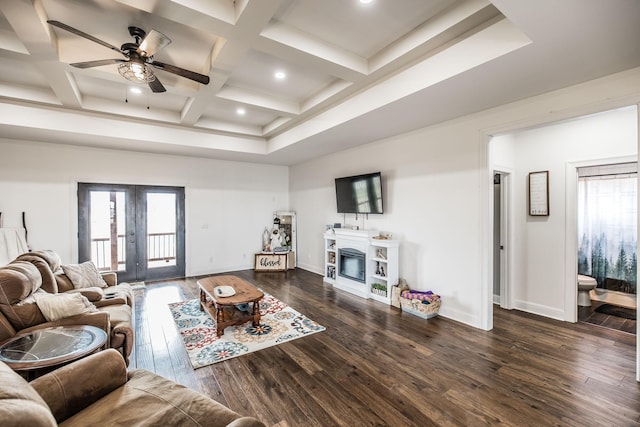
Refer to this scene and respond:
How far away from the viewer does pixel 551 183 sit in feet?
13.4

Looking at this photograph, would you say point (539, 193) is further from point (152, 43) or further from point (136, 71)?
point (136, 71)

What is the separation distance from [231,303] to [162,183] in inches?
161

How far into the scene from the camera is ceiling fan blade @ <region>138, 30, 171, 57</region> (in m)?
2.35

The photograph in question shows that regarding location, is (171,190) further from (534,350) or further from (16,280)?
(534,350)

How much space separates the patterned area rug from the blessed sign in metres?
2.55

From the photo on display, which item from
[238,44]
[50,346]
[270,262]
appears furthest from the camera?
[270,262]

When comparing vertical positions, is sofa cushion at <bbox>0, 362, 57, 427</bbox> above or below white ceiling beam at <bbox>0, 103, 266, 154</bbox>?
below

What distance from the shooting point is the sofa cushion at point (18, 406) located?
92cm

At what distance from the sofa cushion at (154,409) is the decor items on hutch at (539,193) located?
182 inches

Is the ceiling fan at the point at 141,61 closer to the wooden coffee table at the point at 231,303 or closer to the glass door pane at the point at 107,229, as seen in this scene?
the wooden coffee table at the point at 231,303

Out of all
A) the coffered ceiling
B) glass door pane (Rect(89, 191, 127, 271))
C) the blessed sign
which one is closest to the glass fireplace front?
the blessed sign

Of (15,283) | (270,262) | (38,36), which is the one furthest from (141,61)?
(270,262)

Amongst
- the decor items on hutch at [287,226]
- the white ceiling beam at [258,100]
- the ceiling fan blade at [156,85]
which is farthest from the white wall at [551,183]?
the decor items on hutch at [287,226]

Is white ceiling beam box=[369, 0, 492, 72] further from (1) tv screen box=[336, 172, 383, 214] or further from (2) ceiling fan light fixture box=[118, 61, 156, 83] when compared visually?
(2) ceiling fan light fixture box=[118, 61, 156, 83]
